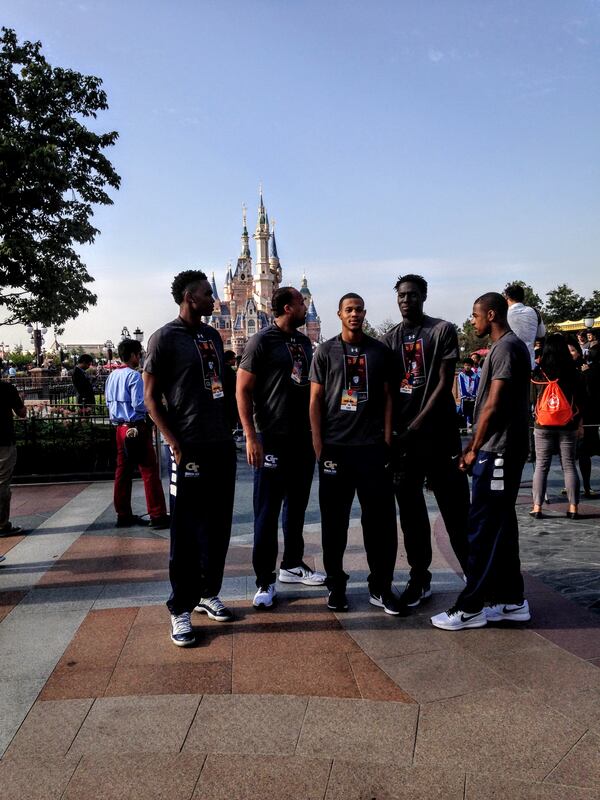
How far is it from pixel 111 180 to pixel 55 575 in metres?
16.2

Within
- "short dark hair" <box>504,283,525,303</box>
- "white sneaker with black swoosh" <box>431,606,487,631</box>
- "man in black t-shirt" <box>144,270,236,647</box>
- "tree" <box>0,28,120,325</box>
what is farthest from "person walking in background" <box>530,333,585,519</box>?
"tree" <box>0,28,120,325</box>

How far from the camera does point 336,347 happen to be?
3834 millimetres

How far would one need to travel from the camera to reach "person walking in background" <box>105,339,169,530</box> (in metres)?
6.16

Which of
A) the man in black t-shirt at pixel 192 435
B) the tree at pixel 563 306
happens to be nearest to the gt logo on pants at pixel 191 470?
the man in black t-shirt at pixel 192 435

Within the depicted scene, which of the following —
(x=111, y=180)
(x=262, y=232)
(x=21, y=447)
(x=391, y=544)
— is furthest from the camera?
(x=262, y=232)

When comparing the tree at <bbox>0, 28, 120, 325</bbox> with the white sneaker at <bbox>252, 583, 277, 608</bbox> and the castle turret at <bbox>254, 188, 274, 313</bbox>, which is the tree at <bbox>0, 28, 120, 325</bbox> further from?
the castle turret at <bbox>254, 188, 274, 313</bbox>

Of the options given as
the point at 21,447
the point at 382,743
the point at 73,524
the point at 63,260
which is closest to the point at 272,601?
the point at 382,743

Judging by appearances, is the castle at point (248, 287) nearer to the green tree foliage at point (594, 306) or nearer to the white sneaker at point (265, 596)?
the green tree foliage at point (594, 306)

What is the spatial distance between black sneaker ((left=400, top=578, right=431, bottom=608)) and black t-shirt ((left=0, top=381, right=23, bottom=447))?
13.4 feet

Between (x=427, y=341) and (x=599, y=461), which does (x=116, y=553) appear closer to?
(x=427, y=341)

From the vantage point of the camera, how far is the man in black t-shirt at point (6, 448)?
5859mm

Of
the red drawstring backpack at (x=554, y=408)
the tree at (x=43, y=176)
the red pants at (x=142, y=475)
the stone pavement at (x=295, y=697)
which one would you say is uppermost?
the tree at (x=43, y=176)

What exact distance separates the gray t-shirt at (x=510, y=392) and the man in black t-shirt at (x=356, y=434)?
0.63m

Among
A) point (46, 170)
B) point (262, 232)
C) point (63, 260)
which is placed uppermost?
point (262, 232)
